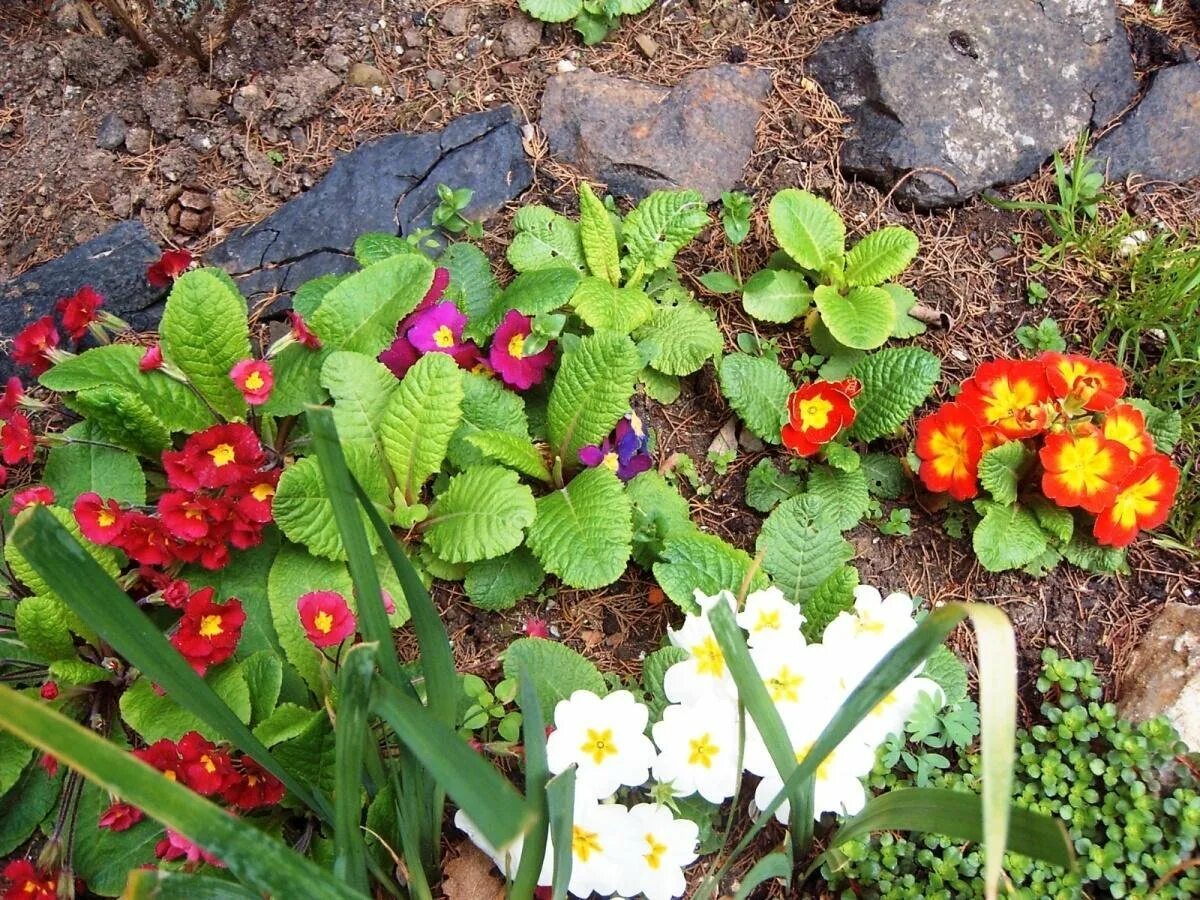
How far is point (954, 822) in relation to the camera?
49.6 inches

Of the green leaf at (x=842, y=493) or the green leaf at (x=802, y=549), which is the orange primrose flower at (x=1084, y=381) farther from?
the green leaf at (x=802, y=549)

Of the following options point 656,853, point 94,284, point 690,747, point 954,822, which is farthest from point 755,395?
point 94,284

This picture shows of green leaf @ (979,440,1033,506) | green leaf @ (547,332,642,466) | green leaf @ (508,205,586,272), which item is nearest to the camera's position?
green leaf @ (547,332,642,466)

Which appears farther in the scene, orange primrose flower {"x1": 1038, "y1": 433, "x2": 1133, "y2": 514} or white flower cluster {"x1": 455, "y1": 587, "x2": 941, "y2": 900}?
orange primrose flower {"x1": 1038, "y1": 433, "x2": 1133, "y2": 514}

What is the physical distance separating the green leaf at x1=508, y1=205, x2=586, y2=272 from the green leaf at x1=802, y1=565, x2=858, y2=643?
99 centimetres

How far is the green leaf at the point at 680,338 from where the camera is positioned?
2262 millimetres

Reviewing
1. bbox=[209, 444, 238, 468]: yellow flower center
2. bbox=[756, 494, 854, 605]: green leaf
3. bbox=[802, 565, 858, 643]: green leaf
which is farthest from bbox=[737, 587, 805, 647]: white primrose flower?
bbox=[209, 444, 238, 468]: yellow flower center

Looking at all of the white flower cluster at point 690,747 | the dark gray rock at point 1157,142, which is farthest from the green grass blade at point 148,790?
the dark gray rock at point 1157,142

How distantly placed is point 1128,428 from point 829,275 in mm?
779

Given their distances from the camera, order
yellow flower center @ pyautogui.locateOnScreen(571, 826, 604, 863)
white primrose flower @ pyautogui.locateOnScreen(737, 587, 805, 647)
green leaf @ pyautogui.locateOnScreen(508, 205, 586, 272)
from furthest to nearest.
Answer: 1. green leaf @ pyautogui.locateOnScreen(508, 205, 586, 272)
2. white primrose flower @ pyautogui.locateOnScreen(737, 587, 805, 647)
3. yellow flower center @ pyautogui.locateOnScreen(571, 826, 604, 863)

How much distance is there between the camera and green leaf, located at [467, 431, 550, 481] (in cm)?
201

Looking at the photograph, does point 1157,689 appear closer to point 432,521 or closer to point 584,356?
point 584,356

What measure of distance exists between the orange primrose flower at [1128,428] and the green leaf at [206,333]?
1.96 metres

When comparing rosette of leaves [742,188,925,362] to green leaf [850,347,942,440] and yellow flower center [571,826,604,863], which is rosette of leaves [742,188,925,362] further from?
yellow flower center [571,826,604,863]
